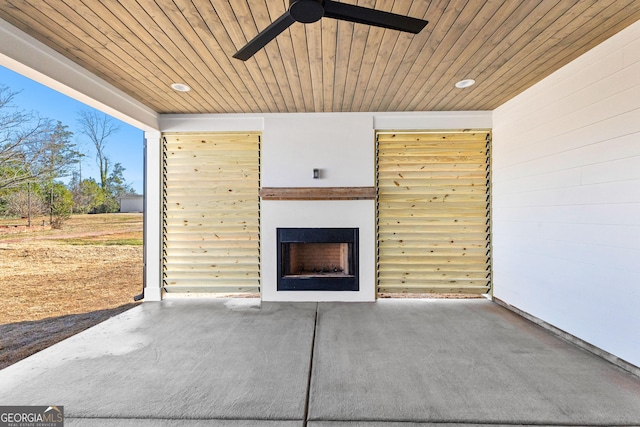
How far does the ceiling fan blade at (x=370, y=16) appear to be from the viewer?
1391mm

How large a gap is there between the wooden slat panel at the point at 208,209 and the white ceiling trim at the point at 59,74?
2.56 feet

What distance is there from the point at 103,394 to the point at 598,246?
3972 millimetres

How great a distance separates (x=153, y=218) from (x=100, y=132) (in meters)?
1.60

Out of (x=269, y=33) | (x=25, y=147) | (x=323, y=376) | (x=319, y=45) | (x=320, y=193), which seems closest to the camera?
(x=269, y=33)

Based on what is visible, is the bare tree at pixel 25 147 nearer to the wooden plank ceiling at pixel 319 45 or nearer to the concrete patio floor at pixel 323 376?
the wooden plank ceiling at pixel 319 45

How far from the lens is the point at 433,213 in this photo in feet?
12.6

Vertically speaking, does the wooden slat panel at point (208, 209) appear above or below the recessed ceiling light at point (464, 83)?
below

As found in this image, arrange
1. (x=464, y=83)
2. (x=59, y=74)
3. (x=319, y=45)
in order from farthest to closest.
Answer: (x=464, y=83) < (x=59, y=74) < (x=319, y=45)

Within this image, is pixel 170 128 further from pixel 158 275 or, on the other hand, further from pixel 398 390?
pixel 398 390

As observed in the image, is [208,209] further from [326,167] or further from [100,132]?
[100,132]

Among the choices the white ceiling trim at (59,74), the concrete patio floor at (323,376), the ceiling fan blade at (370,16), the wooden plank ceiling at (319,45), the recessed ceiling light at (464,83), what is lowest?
the concrete patio floor at (323,376)

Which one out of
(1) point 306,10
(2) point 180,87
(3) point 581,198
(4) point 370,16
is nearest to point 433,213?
(3) point 581,198

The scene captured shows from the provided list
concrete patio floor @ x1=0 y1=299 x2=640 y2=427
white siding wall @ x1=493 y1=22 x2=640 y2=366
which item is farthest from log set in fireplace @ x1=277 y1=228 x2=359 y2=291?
white siding wall @ x1=493 y1=22 x2=640 y2=366

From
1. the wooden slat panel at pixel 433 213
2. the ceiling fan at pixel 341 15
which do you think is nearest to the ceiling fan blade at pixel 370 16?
the ceiling fan at pixel 341 15
